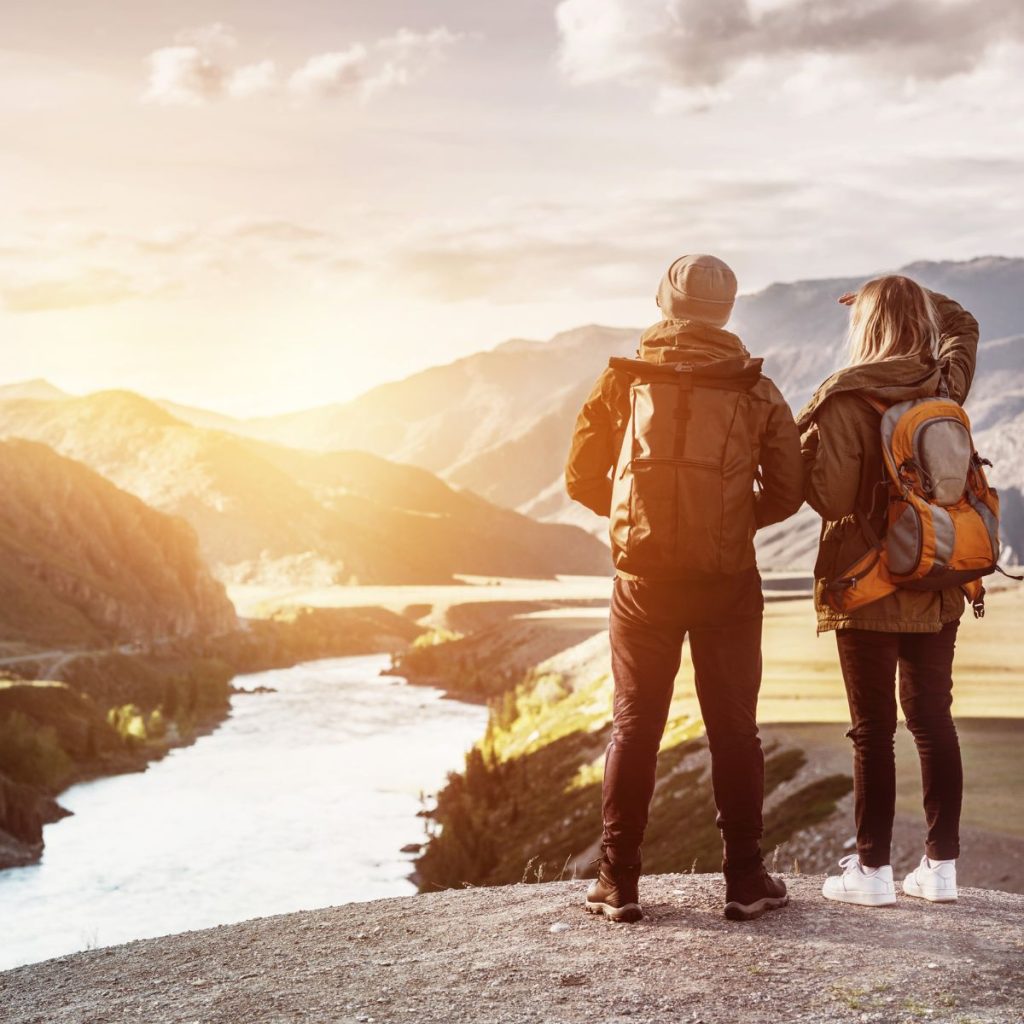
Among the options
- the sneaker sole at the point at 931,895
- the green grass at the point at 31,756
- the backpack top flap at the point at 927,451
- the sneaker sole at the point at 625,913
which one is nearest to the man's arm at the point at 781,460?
the backpack top flap at the point at 927,451

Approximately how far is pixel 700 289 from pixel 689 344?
0.35 meters

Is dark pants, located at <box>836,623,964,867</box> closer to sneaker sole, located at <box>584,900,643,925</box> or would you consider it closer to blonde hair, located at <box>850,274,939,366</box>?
sneaker sole, located at <box>584,900,643,925</box>

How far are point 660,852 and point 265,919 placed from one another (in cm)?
2618

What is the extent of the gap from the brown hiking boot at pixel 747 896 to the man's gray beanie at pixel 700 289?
3619 millimetres

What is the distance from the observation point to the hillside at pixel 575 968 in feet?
22.7

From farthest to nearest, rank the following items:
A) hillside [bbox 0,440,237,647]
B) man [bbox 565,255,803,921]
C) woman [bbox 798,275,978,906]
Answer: hillside [bbox 0,440,237,647]
woman [bbox 798,275,978,906]
man [bbox 565,255,803,921]

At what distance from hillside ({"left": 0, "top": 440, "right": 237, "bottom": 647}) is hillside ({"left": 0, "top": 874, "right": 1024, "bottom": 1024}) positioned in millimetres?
101398

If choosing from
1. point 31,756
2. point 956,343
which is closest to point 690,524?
point 956,343

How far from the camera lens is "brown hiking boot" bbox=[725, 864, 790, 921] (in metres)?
8.36

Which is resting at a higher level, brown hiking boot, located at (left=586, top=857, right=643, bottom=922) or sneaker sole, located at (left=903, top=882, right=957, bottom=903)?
brown hiking boot, located at (left=586, top=857, right=643, bottom=922)

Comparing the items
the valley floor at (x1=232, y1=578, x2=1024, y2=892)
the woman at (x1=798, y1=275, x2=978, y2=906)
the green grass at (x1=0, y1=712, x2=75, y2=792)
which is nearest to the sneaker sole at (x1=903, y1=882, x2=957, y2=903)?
the woman at (x1=798, y1=275, x2=978, y2=906)

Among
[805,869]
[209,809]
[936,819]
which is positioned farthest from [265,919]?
[209,809]

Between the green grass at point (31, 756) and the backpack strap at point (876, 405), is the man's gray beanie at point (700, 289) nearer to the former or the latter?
the backpack strap at point (876, 405)

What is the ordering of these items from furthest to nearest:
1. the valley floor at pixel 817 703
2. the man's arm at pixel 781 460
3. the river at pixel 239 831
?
1. the river at pixel 239 831
2. the valley floor at pixel 817 703
3. the man's arm at pixel 781 460
